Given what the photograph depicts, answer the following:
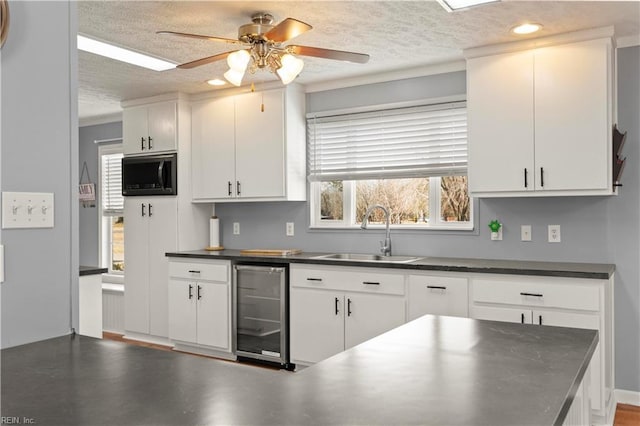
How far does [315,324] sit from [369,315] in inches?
18.4

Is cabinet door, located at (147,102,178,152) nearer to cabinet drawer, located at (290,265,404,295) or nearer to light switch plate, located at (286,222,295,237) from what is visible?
light switch plate, located at (286,222,295,237)

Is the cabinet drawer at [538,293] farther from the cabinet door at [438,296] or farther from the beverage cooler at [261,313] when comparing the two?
the beverage cooler at [261,313]

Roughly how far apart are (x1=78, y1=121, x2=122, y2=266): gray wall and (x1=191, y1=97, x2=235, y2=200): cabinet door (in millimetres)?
1666

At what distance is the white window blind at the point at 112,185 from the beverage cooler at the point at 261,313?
241 centimetres

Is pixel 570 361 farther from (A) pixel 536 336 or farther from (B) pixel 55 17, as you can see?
(B) pixel 55 17

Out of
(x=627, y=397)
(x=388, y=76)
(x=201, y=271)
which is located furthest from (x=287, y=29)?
(x=627, y=397)

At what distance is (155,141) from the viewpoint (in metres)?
5.06

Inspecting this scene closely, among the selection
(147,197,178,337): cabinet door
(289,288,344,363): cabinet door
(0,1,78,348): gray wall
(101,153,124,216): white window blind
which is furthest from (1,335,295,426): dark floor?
(101,153,124,216): white window blind

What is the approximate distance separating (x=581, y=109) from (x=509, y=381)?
102 inches

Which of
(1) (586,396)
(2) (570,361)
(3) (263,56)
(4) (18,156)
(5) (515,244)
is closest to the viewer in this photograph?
(2) (570,361)

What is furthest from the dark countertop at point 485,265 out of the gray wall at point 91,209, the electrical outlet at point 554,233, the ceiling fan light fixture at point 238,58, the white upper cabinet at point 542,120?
the gray wall at point 91,209

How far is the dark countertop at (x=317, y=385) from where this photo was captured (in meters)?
0.96

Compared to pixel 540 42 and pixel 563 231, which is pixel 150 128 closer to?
pixel 540 42

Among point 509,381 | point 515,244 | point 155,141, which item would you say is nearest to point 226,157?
point 155,141
